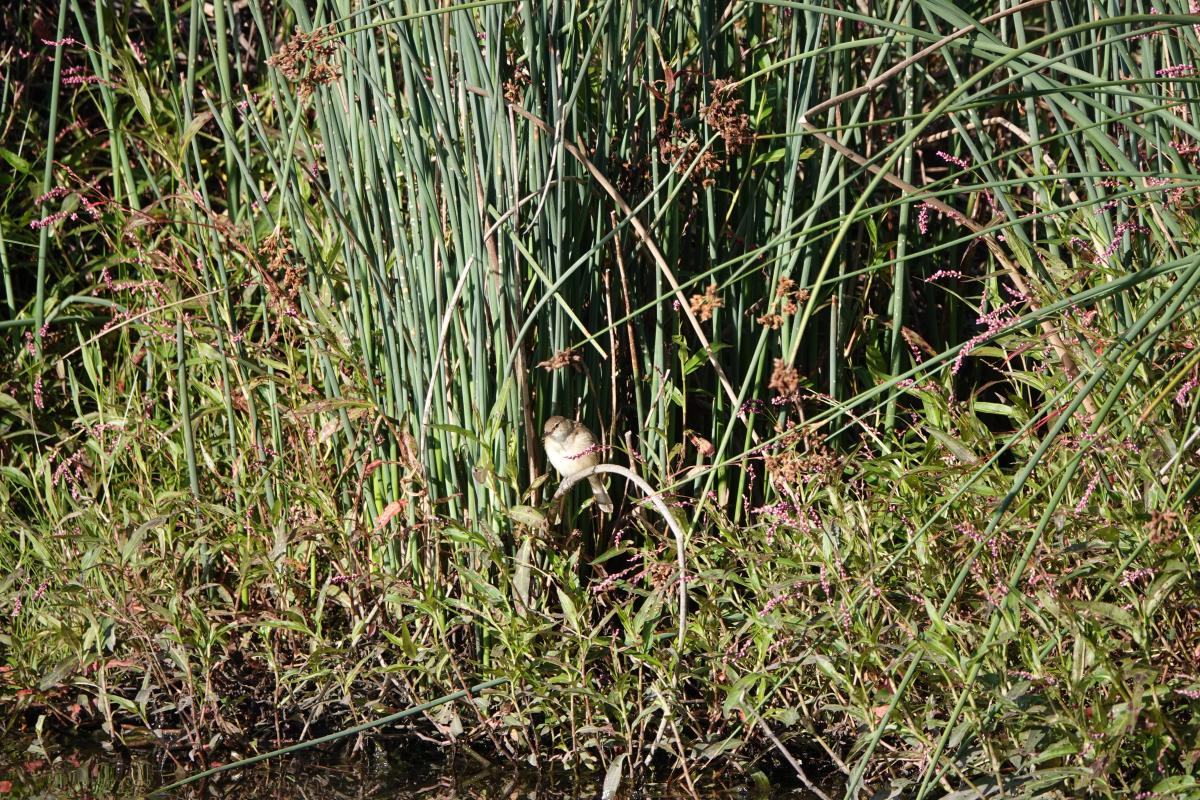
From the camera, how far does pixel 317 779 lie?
5.97ft

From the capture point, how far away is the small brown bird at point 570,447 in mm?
1751

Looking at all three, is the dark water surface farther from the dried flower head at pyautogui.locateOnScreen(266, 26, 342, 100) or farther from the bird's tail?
the dried flower head at pyautogui.locateOnScreen(266, 26, 342, 100)

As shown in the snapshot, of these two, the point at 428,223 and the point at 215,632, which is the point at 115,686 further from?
the point at 428,223

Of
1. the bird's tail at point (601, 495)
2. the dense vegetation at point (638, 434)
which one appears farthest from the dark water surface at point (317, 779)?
the bird's tail at point (601, 495)

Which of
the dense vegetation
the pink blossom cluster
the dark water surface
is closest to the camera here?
the pink blossom cluster

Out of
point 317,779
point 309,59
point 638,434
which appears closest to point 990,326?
point 638,434

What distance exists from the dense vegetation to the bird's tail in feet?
0.22

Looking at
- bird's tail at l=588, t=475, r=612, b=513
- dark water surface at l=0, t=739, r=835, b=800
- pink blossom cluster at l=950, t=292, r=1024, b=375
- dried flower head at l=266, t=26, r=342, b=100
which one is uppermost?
dried flower head at l=266, t=26, r=342, b=100

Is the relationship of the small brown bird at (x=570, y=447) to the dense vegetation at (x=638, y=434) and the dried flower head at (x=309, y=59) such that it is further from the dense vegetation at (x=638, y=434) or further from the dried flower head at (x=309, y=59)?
the dried flower head at (x=309, y=59)

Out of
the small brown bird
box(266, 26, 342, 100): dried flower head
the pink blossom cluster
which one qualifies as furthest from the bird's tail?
box(266, 26, 342, 100): dried flower head

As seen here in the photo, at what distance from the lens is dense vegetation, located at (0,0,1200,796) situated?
1559 mm

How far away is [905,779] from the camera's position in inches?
60.1

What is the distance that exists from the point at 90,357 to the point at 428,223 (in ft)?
2.85

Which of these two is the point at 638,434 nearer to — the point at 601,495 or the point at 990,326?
the point at 601,495
